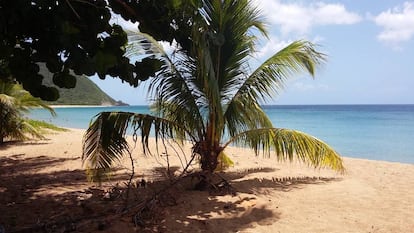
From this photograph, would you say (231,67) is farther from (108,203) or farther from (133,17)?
(108,203)

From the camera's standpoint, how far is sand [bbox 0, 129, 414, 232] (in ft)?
13.2

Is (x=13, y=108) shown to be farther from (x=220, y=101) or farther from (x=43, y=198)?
(x=220, y=101)

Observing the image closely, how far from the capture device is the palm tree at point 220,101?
5.46 meters

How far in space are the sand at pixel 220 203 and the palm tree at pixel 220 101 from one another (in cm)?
59

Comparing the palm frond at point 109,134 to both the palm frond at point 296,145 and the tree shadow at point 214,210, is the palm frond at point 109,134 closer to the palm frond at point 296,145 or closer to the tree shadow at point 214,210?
the tree shadow at point 214,210

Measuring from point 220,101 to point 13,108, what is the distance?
8.10m

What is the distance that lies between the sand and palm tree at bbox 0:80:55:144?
12.4ft

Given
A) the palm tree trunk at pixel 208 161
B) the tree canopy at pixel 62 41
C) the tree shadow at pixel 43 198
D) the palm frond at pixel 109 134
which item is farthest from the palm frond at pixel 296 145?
the tree shadow at pixel 43 198

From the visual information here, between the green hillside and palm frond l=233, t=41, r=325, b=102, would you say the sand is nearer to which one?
palm frond l=233, t=41, r=325, b=102

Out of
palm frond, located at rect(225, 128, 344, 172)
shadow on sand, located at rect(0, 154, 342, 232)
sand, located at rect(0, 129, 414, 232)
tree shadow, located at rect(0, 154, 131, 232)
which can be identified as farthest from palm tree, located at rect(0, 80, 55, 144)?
palm frond, located at rect(225, 128, 344, 172)

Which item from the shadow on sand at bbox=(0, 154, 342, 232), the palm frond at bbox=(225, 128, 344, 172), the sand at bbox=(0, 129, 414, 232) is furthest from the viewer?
the palm frond at bbox=(225, 128, 344, 172)

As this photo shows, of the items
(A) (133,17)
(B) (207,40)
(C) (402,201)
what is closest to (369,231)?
(C) (402,201)

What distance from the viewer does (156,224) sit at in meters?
4.03

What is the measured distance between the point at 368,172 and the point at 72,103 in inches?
3449
